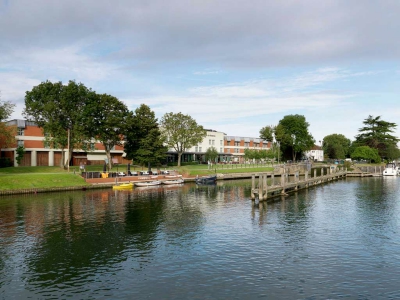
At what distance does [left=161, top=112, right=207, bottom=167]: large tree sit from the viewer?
110250mm

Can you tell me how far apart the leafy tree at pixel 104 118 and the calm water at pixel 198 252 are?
3744 centimetres

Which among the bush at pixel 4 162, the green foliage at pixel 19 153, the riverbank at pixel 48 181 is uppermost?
the green foliage at pixel 19 153

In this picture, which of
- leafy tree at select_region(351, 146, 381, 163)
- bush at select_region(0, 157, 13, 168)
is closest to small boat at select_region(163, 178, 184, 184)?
bush at select_region(0, 157, 13, 168)

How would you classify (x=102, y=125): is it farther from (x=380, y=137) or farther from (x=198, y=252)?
(x=380, y=137)

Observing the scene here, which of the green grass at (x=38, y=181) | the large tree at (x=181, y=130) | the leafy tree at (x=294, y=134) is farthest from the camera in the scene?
the leafy tree at (x=294, y=134)

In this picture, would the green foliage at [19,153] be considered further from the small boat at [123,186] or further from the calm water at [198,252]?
the calm water at [198,252]

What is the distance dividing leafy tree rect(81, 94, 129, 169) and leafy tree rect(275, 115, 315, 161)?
240 feet

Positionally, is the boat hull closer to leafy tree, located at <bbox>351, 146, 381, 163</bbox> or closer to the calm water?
the calm water

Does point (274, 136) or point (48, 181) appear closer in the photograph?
point (48, 181)

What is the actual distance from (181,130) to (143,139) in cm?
1807

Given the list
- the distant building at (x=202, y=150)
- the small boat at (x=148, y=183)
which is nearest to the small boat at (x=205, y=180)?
the small boat at (x=148, y=183)

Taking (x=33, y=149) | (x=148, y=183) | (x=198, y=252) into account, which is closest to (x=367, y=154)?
(x=148, y=183)

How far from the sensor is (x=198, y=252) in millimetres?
25922

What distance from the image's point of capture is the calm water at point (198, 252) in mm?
19391
